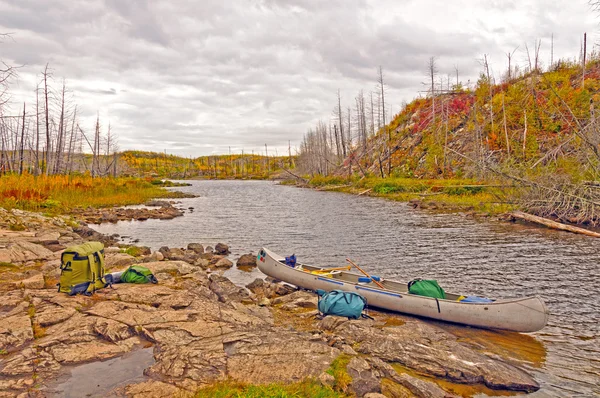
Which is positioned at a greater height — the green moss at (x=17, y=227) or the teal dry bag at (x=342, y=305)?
the green moss at (x=17, y=227)

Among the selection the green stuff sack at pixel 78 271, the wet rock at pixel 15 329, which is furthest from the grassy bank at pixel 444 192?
the wet rock at pixel 15 329

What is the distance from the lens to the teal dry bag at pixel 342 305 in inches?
408

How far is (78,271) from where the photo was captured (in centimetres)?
1017

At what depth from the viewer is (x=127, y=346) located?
7.81m

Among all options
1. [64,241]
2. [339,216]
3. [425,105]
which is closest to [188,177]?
[425,105]

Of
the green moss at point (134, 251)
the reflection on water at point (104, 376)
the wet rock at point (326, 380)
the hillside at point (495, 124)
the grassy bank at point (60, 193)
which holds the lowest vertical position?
the wet rock at point (326, 380)

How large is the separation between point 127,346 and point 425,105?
255 ft

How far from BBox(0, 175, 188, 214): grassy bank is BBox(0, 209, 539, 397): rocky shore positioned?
17.5 metres

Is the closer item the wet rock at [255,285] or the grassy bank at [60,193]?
the wet rock at [255,285]

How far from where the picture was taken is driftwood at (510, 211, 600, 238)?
22.1 metres

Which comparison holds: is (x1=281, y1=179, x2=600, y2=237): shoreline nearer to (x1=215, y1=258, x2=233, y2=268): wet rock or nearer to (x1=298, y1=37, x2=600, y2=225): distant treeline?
(x1=298, y1=37, x2=600, y2=225): distant treeline

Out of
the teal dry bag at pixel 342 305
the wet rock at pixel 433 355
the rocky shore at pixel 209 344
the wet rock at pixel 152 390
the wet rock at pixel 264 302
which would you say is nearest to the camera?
the wet rock at pixel 152 390

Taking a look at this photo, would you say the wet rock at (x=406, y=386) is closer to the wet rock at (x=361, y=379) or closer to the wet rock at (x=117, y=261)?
the wet rock at (x=361, y=379)

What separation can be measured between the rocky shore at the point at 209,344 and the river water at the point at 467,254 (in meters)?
1.40
